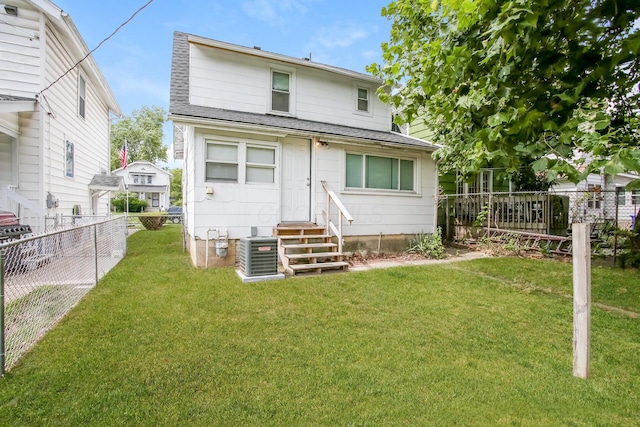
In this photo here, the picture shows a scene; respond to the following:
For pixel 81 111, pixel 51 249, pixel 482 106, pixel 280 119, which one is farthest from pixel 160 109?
pixel 482 106

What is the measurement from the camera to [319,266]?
20.6 feet

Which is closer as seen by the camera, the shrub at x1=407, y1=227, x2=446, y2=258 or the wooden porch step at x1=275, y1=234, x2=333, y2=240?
the wooden porch step at x1=275, y1=234, x2=333, y2=240

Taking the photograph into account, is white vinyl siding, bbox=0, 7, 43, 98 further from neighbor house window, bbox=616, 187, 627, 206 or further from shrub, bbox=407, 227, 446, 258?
neighbor house window, bbox=616, 187, 627, 206

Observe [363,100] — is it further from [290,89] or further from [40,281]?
[40,281]

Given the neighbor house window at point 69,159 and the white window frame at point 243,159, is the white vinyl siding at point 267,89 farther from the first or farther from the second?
the neighbor house window at point 69,159

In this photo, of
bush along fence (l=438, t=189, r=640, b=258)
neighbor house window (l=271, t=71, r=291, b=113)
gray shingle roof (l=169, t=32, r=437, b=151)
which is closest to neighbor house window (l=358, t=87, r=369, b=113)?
gray shingle roof (l=169, t=32, r=437, b=151)

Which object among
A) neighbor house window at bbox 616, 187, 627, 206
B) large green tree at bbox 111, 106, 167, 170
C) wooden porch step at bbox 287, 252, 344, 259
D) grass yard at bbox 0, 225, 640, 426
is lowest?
grass yard at bbox 0, 225, 640, 426

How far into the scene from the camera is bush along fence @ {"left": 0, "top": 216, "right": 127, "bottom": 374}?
9.17ft

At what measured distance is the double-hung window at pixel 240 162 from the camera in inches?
267

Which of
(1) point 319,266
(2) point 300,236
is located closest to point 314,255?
(1) point 319,266

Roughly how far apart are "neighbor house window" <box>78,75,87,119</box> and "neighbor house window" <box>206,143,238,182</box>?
21.5ft

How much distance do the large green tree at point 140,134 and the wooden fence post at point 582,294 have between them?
44028mm

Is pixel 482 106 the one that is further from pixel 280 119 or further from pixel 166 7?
pixel 166 7

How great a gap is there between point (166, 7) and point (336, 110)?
16.5ft
